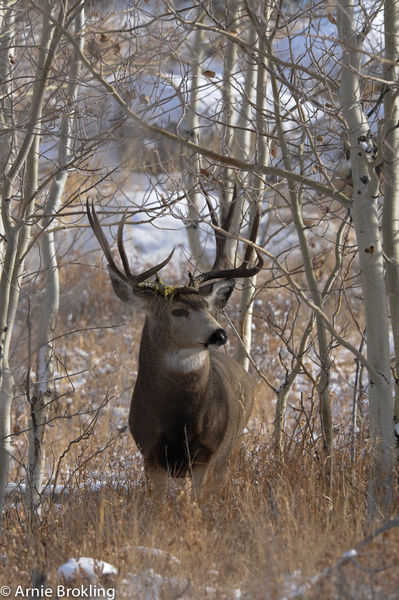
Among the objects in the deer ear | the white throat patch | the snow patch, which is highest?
the deer ear

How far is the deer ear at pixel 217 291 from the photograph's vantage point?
6.07 meters

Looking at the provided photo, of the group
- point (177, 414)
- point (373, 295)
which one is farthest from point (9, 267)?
point (373, 295)

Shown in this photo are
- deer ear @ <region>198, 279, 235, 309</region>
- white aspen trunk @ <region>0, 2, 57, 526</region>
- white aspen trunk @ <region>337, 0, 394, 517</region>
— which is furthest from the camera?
deer ear @ <region>198, 279, 235, 309</region>

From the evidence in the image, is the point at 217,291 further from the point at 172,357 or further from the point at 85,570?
the point at 85,570

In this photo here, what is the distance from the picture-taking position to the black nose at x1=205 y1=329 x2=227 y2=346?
18.1ft

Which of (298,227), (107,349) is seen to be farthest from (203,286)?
(107,349)

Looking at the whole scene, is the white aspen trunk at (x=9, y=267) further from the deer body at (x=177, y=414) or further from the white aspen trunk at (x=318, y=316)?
the white aspen trunk at (x=318, y=316)

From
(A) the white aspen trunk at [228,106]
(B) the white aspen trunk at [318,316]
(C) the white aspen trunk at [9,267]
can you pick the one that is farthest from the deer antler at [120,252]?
(B) the white aspen trunk at [318,316]

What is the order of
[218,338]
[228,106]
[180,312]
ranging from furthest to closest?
[228,106]
[180,312]
[218,338]

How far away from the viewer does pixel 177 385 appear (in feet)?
19.0

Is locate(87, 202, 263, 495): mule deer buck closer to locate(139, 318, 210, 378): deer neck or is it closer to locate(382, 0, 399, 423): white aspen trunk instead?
locate(139, 318, 210, 378): deer neck

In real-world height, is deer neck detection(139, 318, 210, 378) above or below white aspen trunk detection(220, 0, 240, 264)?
below

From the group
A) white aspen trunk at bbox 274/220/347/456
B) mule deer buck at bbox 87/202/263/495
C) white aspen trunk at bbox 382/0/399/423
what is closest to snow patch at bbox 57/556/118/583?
mule deer buck at bbox 87/202/263/495

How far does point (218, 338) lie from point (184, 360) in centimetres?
38
